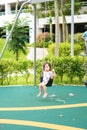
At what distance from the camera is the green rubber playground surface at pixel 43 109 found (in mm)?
6461

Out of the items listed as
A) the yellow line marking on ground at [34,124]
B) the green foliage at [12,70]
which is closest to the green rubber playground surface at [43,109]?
the yellow line marking on ground at [34,124]

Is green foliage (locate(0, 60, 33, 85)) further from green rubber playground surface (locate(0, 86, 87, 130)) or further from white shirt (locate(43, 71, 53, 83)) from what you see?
white shirt (locate(43, 71, 53, 83))

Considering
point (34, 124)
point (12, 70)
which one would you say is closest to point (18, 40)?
point (12, 70)

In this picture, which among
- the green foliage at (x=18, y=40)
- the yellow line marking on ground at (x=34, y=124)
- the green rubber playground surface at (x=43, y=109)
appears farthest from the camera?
the green foliage at (x=18, y=40)

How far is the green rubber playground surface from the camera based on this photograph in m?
6.46

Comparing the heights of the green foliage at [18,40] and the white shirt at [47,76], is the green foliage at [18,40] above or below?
below

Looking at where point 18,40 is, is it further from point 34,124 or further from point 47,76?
point 34,124

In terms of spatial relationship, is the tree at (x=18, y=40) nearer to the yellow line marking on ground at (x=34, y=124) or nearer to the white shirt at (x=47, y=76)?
the white shirt at (x=47, y=76)

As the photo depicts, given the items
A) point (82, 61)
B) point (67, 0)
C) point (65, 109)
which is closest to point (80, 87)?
point (82, 61)

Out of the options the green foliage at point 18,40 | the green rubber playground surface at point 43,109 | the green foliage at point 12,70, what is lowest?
the green foliage at point 18,40

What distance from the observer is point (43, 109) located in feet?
25.9

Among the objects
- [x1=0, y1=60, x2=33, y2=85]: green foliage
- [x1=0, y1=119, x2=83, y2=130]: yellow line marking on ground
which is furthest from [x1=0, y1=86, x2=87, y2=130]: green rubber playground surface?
[x1=0, y1=60, x2=33, y2=85]: green foliage

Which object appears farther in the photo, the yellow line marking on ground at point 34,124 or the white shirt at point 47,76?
the white shirt at point 47,76

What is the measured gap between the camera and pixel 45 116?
7.18 meters
